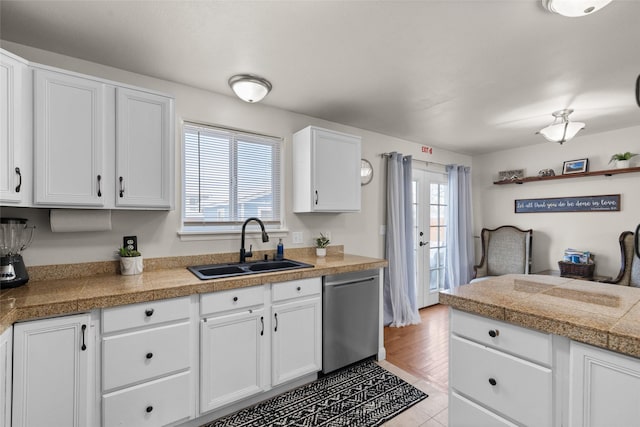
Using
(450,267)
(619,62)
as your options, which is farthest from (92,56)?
(450,267)

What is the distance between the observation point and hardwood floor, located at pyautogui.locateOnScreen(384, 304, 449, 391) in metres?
2.53

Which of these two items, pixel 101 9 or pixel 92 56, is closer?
pixel 101 9

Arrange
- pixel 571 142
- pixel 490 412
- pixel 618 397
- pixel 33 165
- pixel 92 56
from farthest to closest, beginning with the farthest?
pixel 571 142 → pixel 92 56 → pixel 33 165 → pixel 490 412 → pixel 618 397

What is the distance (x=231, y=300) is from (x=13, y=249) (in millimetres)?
1281

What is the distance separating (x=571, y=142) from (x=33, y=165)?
5460 mm

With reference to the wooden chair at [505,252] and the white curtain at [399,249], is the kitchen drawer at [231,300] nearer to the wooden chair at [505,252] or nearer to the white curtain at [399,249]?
the white curtain at [399,249]

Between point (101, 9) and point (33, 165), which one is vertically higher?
point (101, 9)

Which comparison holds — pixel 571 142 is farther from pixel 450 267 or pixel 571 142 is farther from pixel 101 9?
pixel 101 9

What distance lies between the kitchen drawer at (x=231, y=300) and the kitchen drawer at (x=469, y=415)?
49.8 inches

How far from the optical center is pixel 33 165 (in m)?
1.61

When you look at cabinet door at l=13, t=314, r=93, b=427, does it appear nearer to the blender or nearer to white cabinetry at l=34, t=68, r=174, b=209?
the blender

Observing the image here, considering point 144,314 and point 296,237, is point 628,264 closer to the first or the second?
point 296,237

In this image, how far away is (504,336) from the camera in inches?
48.9

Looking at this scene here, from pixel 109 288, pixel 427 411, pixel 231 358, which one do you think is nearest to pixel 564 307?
pixel 427 411
